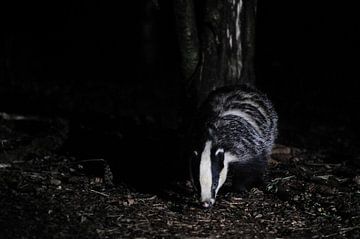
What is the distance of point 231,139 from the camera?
5.21 metres

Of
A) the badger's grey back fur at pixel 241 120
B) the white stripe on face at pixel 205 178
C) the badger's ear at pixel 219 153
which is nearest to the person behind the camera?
the white stripe on face at pixel 205 178

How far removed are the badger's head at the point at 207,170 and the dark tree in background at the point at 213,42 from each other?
1.36m

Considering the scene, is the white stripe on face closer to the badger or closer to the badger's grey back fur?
the badger

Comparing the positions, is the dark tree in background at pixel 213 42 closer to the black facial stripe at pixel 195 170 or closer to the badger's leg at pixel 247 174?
the badger's leg at pixel 247 174

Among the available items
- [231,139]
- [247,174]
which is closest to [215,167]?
[231,139]

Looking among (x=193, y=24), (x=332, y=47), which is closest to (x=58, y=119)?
(x=193, y=24)

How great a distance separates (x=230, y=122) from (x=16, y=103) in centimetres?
421

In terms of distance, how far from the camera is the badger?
186 inches

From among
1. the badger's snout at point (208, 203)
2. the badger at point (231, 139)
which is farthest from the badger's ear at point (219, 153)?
the badger's snout at point (208, 203)

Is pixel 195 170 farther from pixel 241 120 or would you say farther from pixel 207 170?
pixel 241 120

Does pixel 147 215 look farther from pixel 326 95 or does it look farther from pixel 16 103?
pixel 326 95

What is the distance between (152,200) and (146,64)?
987 cm

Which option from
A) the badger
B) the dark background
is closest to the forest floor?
the badger

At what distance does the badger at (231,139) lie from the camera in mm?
4727
